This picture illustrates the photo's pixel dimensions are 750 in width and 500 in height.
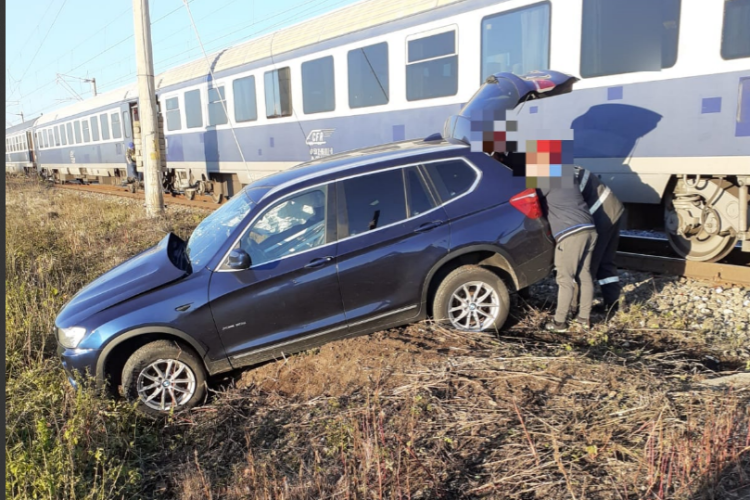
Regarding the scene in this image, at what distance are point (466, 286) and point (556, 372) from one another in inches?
46.4

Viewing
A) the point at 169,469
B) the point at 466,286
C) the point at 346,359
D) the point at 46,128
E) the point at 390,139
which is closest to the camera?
the point at 169,469

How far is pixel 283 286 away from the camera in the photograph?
14.2ft

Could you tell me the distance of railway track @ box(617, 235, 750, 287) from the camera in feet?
19.6

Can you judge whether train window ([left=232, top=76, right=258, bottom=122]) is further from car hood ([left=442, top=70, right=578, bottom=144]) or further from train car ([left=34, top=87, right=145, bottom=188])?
train car ([left=34, top=87, right=145, bottom=188])

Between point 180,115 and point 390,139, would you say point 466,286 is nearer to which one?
point 390,139

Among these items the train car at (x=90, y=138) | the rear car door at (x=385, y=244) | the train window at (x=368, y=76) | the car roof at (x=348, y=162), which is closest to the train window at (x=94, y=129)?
the train car at (x=90, y=138)

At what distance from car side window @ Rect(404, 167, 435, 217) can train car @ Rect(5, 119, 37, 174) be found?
39.1 m

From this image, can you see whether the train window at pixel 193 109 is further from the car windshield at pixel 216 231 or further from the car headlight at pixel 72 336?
the car headlight at pixel 72 336

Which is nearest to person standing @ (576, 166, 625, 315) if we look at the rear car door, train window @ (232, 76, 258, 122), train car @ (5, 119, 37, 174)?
the rear car door

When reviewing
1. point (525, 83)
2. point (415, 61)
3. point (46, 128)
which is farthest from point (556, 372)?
point (46, 128)

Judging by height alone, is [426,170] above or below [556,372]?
above

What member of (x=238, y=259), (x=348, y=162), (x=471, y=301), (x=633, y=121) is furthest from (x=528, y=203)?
(x=633, y=121)

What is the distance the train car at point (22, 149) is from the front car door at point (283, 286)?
3867 centimetres

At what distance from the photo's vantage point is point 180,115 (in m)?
16.0
